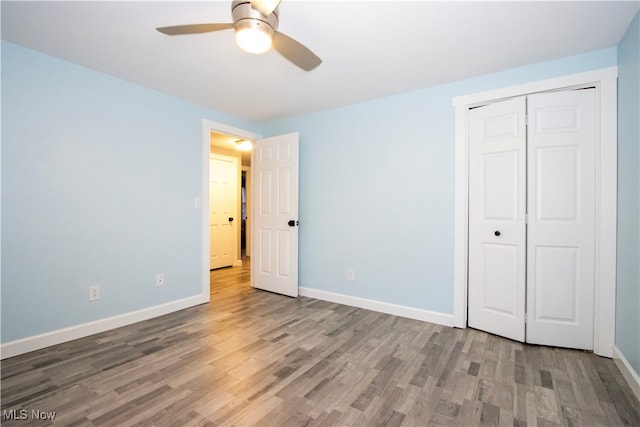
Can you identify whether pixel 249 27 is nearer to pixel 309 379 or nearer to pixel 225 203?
pixel 309 379

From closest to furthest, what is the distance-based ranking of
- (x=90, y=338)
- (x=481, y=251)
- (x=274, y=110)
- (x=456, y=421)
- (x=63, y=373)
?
(x=456, y=421)
(x=63, y=373)
(x=90, y=338)
(x=481, y=251)
(x=274, y=110)

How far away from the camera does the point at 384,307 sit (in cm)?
324

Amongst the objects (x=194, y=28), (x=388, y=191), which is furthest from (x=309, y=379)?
(x=194, y=28)

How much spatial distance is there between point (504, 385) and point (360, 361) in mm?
933

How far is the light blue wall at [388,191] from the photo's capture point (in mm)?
2865

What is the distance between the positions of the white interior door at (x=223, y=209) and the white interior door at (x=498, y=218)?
175 inches

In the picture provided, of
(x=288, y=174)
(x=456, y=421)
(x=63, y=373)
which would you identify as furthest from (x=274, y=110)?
(x=456, y=421)

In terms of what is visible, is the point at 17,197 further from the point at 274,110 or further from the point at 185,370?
the point at 274,110

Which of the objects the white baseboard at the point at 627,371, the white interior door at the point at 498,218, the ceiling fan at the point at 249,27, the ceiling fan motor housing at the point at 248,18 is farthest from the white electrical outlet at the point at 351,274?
the ceiling fan motor housing at the point at 248,18

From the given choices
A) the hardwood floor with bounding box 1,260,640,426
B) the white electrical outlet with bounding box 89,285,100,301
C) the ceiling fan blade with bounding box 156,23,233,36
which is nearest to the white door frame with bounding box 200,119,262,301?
the hardwood floor with bounding box 1,260,640,426

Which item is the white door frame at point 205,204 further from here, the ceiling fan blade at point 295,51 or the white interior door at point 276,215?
A: the ceiling fan blade at point 295,51

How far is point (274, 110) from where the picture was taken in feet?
12.2

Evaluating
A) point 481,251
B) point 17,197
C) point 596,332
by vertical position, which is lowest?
point 596,332

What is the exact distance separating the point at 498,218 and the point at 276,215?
259cm
